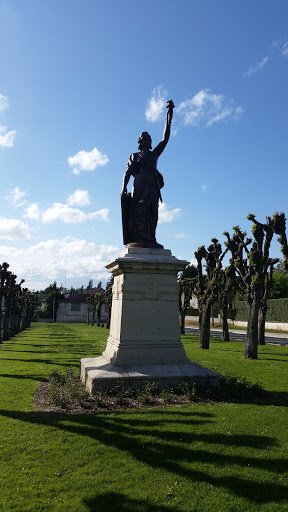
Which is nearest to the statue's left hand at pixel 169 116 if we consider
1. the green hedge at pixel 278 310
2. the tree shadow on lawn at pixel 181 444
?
the tree shadow on lawn at pixel 181 444

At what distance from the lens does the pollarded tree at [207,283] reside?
1967 centimetres

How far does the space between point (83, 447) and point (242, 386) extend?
4.45m

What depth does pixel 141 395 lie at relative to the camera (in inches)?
272

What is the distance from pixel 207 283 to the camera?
69.6 ft

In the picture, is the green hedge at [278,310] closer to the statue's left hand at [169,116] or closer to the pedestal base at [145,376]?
the statue's left hand at [169,116]

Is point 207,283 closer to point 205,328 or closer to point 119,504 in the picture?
point 205,328

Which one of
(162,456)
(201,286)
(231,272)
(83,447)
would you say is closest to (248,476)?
(162,456)

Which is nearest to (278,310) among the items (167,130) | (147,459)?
(167,130)

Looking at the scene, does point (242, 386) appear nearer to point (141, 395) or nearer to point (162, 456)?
point (141, 395)

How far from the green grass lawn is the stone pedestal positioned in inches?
46.5

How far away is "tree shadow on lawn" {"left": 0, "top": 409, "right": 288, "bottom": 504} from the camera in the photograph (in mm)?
3902

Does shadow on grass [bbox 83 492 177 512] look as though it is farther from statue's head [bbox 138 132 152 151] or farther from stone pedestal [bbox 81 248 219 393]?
statue's head [bbox 138 132 152 151]

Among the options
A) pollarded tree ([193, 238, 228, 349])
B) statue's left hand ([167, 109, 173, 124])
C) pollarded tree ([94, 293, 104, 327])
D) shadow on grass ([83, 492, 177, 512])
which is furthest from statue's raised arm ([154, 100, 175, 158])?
pollarded tree ([94, 293, 104, 327])

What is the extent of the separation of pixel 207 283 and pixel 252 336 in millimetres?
5825
